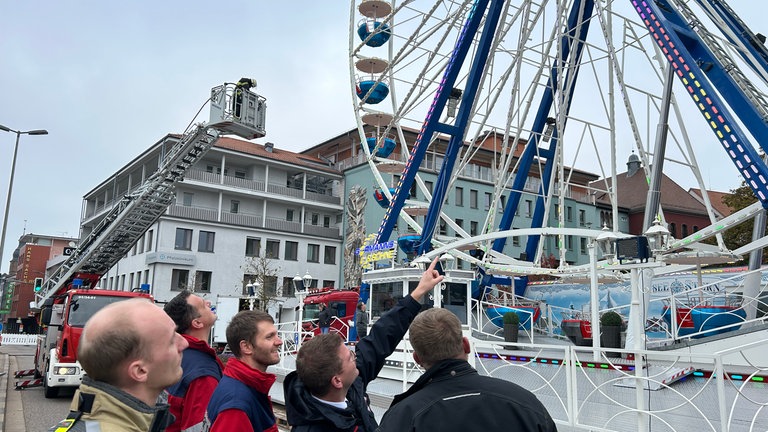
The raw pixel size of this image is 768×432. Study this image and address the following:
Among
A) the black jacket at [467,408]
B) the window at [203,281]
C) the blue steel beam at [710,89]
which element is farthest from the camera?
the window at [203,281]

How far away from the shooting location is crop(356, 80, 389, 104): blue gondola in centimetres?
2023

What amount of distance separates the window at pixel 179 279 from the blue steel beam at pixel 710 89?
123 feet

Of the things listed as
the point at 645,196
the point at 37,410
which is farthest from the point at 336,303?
the point at 645,196

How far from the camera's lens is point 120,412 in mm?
1894

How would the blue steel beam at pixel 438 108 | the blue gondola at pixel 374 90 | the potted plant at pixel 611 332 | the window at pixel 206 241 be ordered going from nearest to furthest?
1. the potted plant at pixel 611 332
2. the blue steel beam at pixel 438 108
3. the blue gondola at pixel 374 90
4. the window at pixel 206 241

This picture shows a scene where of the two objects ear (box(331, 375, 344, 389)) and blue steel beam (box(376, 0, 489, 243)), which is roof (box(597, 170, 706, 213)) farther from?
ear (box(331, 375, 344, 389))

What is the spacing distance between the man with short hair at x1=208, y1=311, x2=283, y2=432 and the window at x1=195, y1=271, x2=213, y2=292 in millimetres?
40199

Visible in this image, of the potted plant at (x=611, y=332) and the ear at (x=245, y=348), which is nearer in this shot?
the ear at (x=245, y=348)

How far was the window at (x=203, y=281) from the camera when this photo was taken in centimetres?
4171

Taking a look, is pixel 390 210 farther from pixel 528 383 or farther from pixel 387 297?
pixel 528 383

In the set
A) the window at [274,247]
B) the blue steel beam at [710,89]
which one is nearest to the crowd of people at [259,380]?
the blue steel beam at [710,89]

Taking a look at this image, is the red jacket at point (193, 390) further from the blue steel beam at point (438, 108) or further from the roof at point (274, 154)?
the roof at point (274, 154)

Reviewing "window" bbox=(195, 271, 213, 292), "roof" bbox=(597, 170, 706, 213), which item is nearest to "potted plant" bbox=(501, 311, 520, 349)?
"window" bbox=(195, 271, 213, 292)

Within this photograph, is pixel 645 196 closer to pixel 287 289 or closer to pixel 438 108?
pixel 287 289
